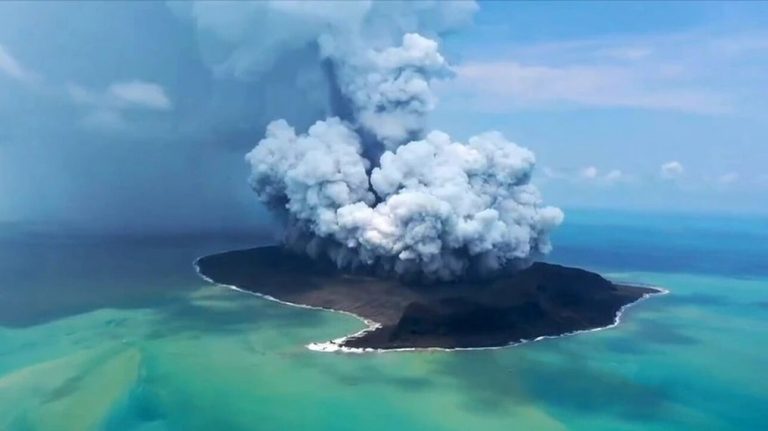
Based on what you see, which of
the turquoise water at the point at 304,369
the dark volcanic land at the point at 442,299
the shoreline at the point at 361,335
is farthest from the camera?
the dark volcanic land at the point at 442,299

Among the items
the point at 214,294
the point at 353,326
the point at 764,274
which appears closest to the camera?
the point at 353,326

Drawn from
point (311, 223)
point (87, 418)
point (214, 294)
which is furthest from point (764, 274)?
point (87, 418)

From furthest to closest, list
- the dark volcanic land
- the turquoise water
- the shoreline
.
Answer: the dark volcanic land < the shoreline < the turquoise water

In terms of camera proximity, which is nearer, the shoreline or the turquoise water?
the turquoise water

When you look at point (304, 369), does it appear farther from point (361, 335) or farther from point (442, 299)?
point (442, 299)

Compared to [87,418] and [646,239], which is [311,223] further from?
[646,239]
